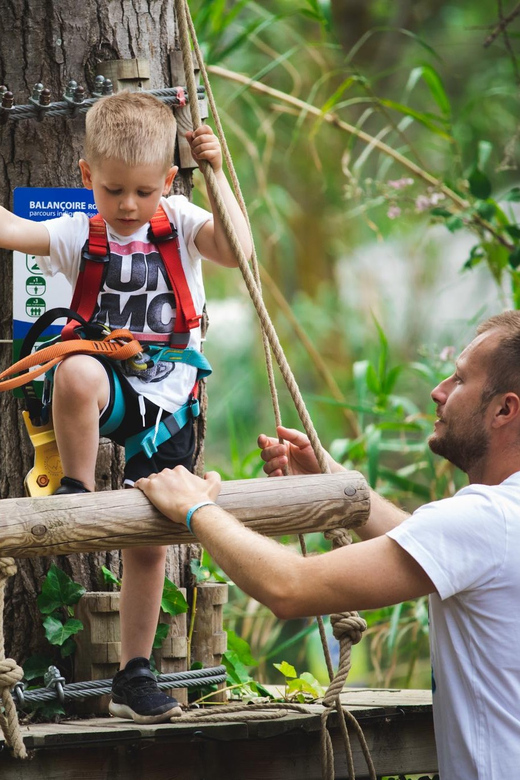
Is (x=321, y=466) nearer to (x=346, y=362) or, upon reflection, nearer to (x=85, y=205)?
(x=85, y=205)

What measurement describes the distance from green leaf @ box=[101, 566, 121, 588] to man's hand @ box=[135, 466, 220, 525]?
2.17ft

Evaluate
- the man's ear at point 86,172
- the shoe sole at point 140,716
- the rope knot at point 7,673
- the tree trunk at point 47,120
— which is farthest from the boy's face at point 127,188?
the shoe sole at point 140,716

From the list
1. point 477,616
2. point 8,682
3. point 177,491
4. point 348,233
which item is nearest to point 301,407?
point 177,491

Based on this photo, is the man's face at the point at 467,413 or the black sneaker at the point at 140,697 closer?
the man's face at the point at 467,413

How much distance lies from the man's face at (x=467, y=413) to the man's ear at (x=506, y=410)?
0.02 meters

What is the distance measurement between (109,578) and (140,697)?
0.35 meters

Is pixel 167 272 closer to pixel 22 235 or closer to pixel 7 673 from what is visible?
pixel 22 235

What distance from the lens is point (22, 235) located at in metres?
2.14

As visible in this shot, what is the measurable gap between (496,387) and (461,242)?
18.6 ft

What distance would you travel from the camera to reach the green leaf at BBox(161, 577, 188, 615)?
2459mm

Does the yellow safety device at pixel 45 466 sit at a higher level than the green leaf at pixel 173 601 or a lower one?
higher

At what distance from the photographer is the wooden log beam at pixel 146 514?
1.72 m

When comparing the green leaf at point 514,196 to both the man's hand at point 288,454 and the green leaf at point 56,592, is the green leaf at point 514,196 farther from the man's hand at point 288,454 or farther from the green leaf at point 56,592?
the green leaf at point 56,592

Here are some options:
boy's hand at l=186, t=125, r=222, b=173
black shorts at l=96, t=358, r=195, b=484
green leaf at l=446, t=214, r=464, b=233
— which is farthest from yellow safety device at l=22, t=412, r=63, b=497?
green leaf at l=446, t=214, r=464, b=233
